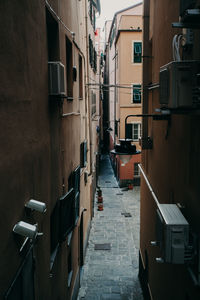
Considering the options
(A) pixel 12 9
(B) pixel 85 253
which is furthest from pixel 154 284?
(A) pixel 12 9

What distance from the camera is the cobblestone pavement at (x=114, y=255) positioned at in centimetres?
1253

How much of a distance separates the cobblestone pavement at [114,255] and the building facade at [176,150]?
2.94 meters

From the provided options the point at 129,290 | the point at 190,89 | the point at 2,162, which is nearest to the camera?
the point at 2,162

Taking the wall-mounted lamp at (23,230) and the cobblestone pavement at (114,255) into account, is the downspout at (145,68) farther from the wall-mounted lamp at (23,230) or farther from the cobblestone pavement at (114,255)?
the wall-mounted lamp at (23,230)

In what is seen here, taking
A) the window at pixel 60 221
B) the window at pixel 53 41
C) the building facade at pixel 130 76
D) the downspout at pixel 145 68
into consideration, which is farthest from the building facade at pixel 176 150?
the building facade at pixel 130 76

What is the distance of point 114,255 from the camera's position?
50.7ft

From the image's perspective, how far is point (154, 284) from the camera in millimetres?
9766

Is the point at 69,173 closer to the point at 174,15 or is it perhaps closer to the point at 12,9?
the point at 174,15

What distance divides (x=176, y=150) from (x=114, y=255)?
10.2m

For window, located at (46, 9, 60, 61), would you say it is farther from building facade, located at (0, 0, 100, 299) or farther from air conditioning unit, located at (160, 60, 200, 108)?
air conditioning unit, located at (160, 60, 200, 108)

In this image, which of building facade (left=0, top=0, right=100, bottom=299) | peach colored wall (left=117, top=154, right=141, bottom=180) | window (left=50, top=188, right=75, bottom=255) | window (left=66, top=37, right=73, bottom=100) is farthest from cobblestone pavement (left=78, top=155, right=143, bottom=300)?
window (left=66, top=37, right=73, bottom=100)

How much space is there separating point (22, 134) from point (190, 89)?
2668 millimetres

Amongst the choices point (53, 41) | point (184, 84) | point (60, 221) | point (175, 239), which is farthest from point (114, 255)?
point (184, 84)

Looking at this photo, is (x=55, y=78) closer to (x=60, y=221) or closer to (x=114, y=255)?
(x=60, y=221)
